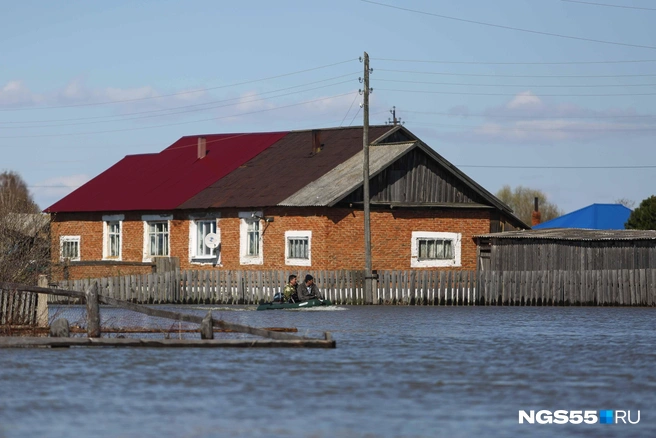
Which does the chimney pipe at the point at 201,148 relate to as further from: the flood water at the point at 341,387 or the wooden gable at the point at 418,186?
the flood water at the point at 341,387

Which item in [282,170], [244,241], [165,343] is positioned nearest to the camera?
[165,343]

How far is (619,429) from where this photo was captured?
11.9m

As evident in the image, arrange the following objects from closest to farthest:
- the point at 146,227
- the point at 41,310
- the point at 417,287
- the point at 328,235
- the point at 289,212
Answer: the point at 41,310 → the point at 417,287 → the point at 328,235 → the point at 289,212 → the point at 146,227

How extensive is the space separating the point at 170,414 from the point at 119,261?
34985 millimetres

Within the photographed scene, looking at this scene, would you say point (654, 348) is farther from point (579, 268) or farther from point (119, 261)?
point (119, 261)

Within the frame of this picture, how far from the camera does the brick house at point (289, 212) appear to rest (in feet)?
141

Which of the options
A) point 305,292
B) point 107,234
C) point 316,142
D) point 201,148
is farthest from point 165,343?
point 201,148

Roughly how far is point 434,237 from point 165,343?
2597 cm

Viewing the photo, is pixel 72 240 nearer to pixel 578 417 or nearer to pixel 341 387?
pixel 341 387

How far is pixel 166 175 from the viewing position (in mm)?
52031

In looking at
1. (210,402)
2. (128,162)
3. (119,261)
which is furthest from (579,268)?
(210,402)

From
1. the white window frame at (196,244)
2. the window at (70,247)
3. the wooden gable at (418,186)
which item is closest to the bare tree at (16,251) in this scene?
the white window frame at (196,244)

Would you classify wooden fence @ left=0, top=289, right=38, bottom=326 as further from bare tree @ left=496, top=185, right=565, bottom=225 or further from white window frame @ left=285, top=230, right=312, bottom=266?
bare tree @ left=496, top=185, right=565, bottom=225

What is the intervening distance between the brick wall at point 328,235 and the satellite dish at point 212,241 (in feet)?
0.77
